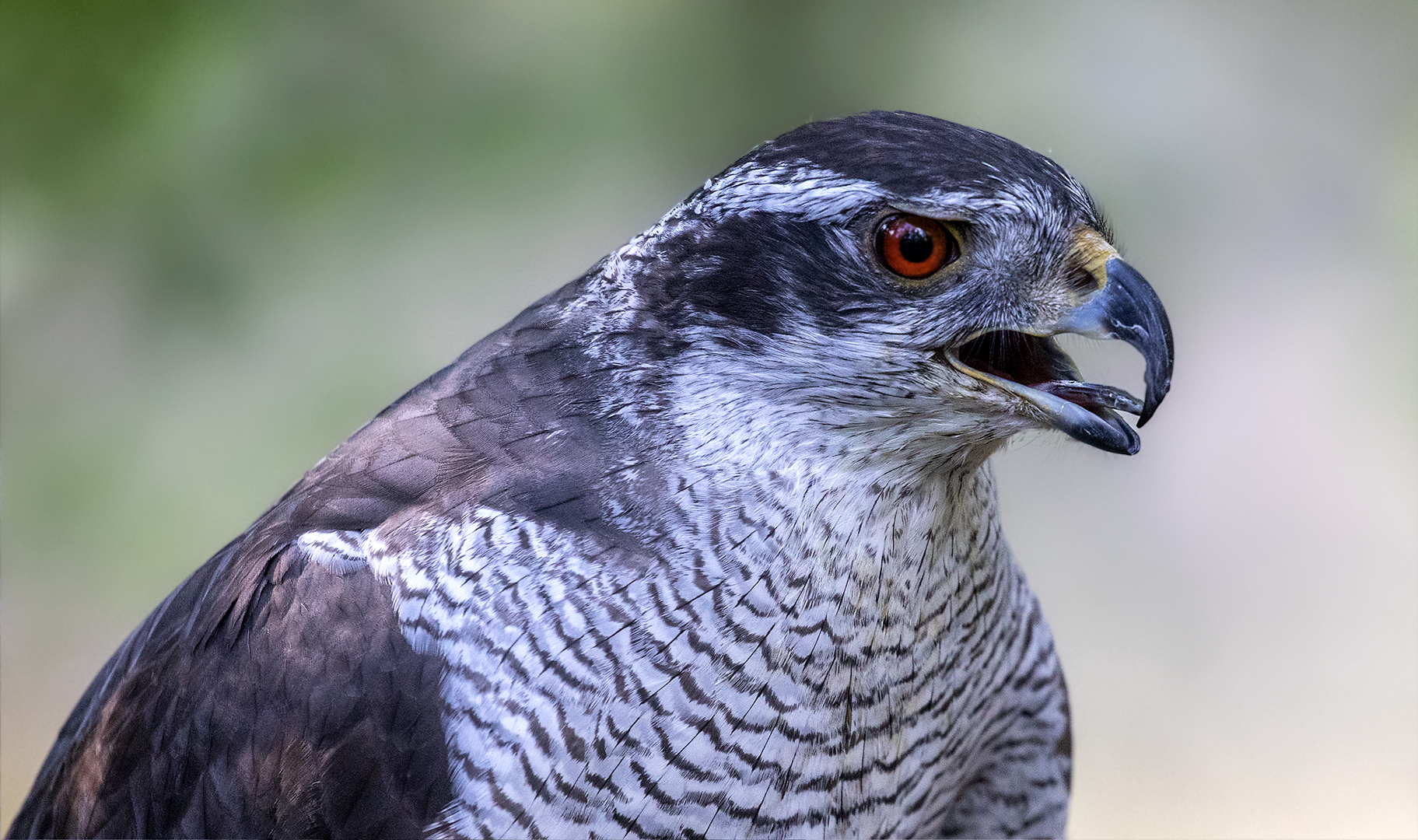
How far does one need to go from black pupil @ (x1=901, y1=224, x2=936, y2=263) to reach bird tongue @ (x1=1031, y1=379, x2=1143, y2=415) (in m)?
0.20

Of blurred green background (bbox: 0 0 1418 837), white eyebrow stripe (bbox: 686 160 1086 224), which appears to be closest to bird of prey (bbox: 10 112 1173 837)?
white eyebrow stripe (bbox: 686 160 1086 224)

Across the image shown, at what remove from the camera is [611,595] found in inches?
56.1

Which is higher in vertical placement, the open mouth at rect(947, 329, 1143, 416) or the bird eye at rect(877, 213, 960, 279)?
the bird eye at rect(877, 213, 960, 279)

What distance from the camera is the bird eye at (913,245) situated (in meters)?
1.36

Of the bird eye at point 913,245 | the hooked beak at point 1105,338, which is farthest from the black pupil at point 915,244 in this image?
the hooked beak at point 1105,338

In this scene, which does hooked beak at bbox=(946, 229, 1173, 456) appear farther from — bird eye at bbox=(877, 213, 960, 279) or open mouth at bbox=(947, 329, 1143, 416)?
bird eye at bbox=(877, 213, 960, 279)

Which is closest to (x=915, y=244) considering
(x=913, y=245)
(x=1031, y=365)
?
(x=913, y=245)

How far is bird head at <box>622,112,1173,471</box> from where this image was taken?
1.35 meters

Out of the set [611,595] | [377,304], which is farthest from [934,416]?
[377,304]

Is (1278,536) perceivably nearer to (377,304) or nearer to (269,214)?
(377,304)

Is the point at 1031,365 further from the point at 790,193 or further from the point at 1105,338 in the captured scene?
the point at 790,193

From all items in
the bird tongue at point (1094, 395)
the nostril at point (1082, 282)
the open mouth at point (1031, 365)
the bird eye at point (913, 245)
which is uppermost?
the bird eye at point (913, 245)

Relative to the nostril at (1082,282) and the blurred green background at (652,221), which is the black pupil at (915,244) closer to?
the nostril at (1082,282)

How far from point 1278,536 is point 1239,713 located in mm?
564
